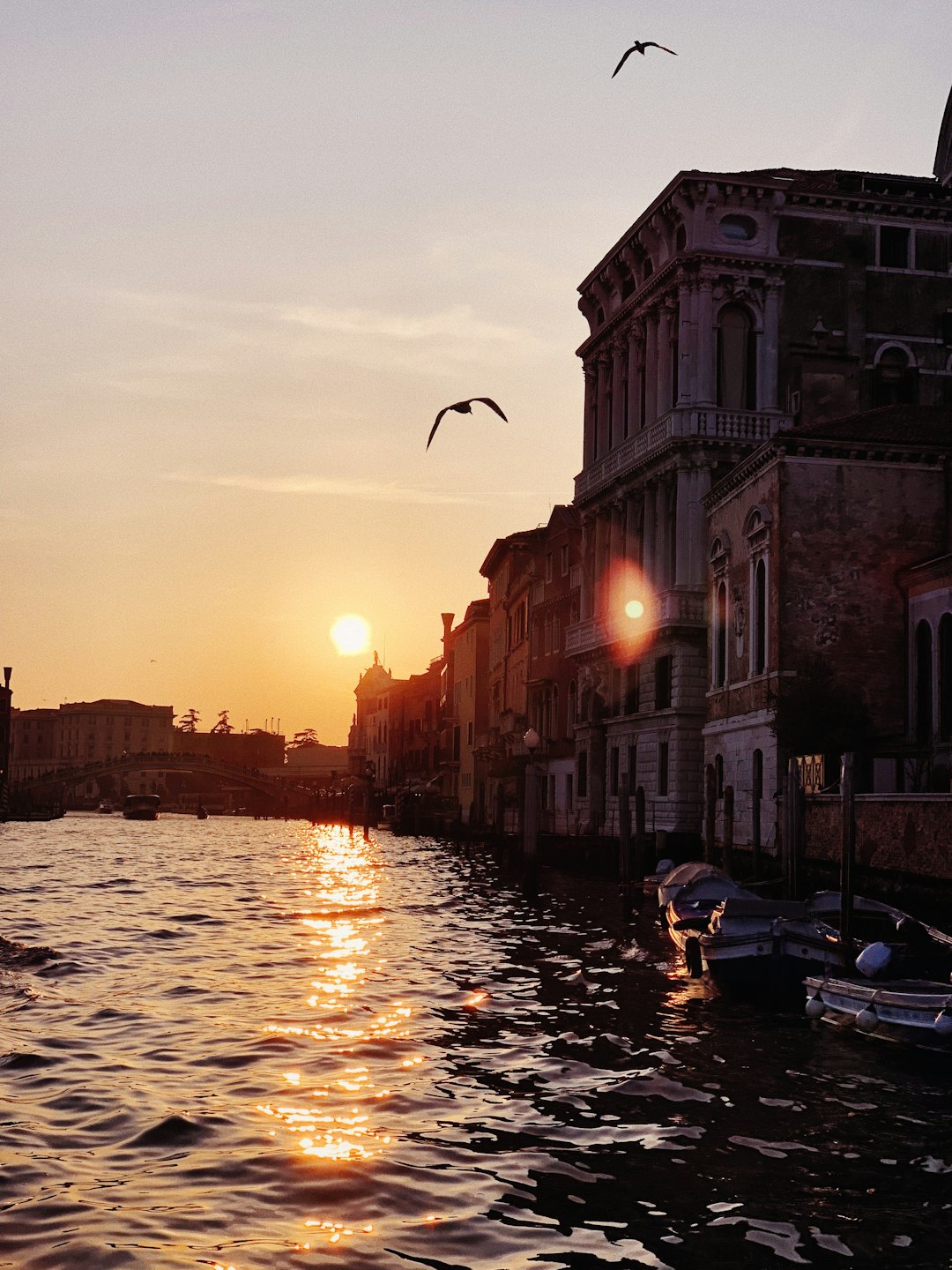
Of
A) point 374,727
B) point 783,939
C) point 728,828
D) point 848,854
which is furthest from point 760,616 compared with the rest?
point 374,727

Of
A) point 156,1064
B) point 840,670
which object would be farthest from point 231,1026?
point 840,670

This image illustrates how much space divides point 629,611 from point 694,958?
70.6 ft

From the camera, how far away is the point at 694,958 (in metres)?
17.4

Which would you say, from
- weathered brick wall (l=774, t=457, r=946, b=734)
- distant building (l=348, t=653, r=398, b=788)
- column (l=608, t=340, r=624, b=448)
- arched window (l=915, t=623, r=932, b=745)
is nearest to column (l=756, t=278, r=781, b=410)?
column (l=608, t=340, r=624, b=448)

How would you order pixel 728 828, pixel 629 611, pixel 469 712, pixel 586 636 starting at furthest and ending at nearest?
pixel 469 712 → pixel 586 636 → pixel 629 611 → pixel 728 828

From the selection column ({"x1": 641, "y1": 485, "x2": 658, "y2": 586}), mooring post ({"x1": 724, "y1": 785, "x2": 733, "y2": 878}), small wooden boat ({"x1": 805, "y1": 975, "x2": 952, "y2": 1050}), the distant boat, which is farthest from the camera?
the distant boat

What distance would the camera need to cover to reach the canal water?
701 cm

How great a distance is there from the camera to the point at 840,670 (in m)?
26.5

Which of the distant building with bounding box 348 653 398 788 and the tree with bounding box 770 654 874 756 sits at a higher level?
the distant building with bounding box 348 653 398 788

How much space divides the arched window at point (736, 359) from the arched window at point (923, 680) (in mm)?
11422

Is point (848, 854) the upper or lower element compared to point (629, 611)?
lower

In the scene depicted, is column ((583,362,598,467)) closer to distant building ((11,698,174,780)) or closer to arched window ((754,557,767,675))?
arched window ((754,557,767,675))

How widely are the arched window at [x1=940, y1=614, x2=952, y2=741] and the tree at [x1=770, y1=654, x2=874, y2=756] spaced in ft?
4.88

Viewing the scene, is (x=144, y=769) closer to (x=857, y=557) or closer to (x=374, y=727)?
(x=374, y=727)
